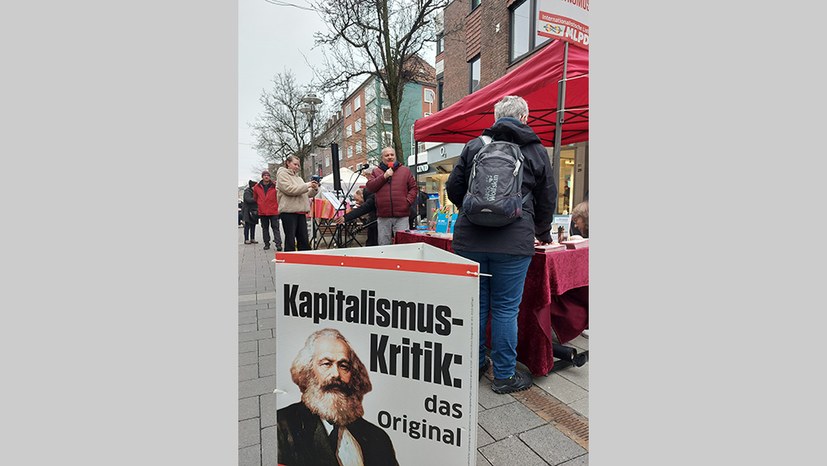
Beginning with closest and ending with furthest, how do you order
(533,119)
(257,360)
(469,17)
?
(257,360), (533,119), (469,17)

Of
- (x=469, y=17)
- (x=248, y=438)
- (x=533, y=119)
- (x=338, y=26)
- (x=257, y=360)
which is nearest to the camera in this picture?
(x=248, y=438)

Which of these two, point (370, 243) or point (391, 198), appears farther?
point (370, 243)

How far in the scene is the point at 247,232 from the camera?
13000 mm

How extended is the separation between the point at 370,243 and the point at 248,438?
538 cm

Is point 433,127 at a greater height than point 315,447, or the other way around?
point 433,127

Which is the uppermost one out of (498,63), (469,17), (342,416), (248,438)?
(469,17)

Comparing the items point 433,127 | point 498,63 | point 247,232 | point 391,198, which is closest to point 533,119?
point 433,127

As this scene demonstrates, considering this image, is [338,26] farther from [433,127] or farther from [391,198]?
[391,198]

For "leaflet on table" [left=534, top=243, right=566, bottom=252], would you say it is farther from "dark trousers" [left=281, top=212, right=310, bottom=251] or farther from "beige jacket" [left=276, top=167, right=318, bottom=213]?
"dark trousers" [left=281, top=212, right=310, bottom=251]

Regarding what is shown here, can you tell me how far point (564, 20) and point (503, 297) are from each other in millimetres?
2195

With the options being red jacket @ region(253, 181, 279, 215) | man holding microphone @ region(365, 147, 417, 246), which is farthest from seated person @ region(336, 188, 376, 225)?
red jacket @ region(253, 181, 279, 215)

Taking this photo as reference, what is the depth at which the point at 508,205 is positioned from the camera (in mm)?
2158

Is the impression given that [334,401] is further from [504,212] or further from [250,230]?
[250,230]

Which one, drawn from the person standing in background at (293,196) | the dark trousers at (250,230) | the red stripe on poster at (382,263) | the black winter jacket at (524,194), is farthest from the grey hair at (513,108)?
the dark trousers at (250,230)
